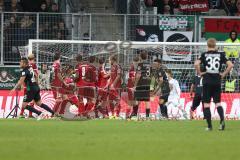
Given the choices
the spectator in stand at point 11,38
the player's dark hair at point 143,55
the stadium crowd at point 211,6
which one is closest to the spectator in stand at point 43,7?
the spectator in stand at point 11,38

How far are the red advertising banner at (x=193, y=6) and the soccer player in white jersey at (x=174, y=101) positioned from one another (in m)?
6.13

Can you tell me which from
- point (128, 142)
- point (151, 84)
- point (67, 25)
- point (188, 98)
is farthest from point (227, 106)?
point (128, 142)

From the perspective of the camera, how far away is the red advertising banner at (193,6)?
3203 cm

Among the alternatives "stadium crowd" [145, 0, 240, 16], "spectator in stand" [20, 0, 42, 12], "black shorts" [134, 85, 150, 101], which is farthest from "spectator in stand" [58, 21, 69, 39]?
"black shorts" [134, 85, 150, 101]

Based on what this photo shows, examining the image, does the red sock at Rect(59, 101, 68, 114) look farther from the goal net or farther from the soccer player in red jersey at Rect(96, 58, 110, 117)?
the goal net

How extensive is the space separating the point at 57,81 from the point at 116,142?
1114 cm

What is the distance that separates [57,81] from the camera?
2562 centimetres

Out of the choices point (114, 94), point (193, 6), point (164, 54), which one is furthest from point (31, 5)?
point (114, 94)

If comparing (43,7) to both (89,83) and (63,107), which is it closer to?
(63,107)

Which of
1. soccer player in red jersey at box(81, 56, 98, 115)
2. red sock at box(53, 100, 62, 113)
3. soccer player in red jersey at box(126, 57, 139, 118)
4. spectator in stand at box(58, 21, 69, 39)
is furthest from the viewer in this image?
spectator in stand at box(58, 21, 69, 39)

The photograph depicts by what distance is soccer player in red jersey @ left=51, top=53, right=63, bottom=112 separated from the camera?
25453 mm

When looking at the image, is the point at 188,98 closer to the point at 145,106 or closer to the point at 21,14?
the point at 145,106

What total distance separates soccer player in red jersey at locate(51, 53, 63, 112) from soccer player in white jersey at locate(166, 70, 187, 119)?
12.3ft

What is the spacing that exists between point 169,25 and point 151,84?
531cm
